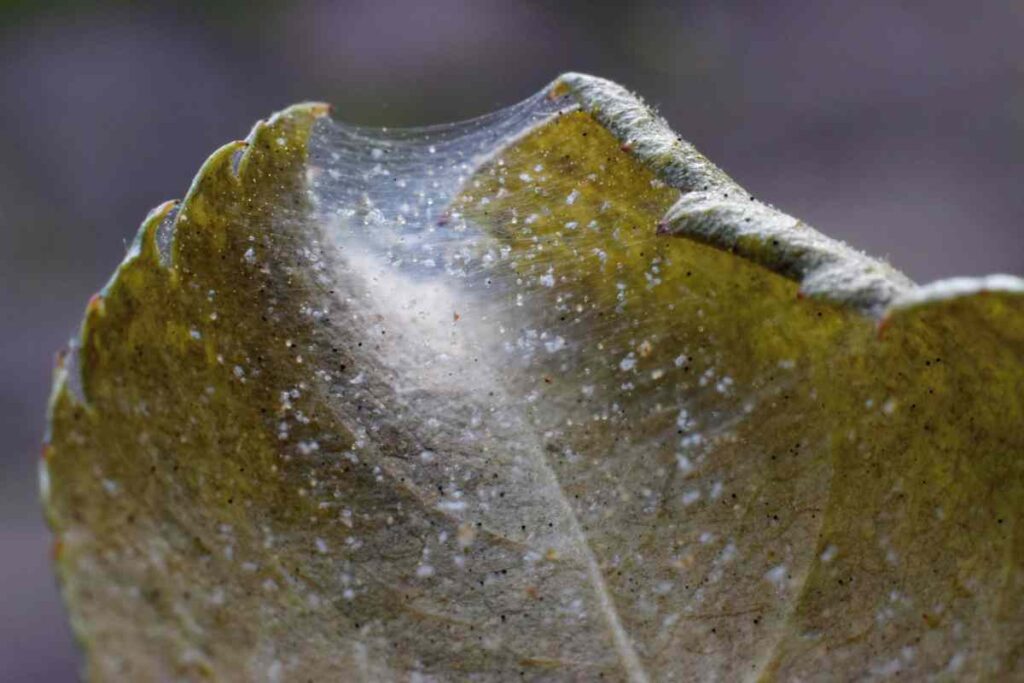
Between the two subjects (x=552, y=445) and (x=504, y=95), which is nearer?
(x=552, y=445)

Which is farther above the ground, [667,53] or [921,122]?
[667,53]

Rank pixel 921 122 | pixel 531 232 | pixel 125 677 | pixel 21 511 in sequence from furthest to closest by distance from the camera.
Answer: pixel 921 122 < pixel 21 511 < pixel 531 232 < pixel 125 677

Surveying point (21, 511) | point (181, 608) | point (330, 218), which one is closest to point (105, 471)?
point (181, 608)

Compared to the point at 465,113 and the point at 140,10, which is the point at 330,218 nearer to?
the point at 465,113

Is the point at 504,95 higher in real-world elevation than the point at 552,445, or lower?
higher

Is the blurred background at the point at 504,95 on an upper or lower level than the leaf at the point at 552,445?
upper
